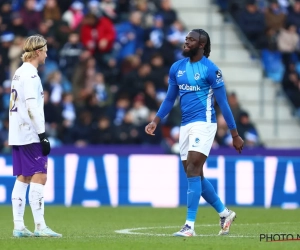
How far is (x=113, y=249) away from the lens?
926cm

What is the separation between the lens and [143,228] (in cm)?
1240

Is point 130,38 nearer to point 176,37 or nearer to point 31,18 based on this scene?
point 176,37

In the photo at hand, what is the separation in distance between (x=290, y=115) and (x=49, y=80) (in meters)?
5.67

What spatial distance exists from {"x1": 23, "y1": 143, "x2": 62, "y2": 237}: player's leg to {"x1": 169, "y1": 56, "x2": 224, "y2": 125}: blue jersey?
5.45 ft

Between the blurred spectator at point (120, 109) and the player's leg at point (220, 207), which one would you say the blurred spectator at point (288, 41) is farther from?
the player's leg at point (220, 207)

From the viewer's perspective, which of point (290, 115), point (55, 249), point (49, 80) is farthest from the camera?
point (290, 115)

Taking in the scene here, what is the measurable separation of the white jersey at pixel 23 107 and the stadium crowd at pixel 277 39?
1227 centimetres

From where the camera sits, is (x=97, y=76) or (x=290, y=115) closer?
(x=97, y=76)

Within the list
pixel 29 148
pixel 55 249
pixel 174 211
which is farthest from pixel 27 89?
pixel 174 211

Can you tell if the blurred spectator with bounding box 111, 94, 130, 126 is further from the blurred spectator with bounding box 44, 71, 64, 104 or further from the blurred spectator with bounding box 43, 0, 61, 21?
the blurred spectator with bounding box 43, 0, 61, 21

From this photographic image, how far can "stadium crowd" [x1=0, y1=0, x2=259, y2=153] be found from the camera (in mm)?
19797

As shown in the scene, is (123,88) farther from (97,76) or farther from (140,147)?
(140,147)

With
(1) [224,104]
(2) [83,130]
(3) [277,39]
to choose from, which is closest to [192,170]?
(1) [224,104]

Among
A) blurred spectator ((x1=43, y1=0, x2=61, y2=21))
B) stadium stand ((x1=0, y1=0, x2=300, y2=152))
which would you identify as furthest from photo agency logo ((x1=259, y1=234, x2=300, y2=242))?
blurred spectator ((x1=43, y1=0, x2=61, y2=21))
